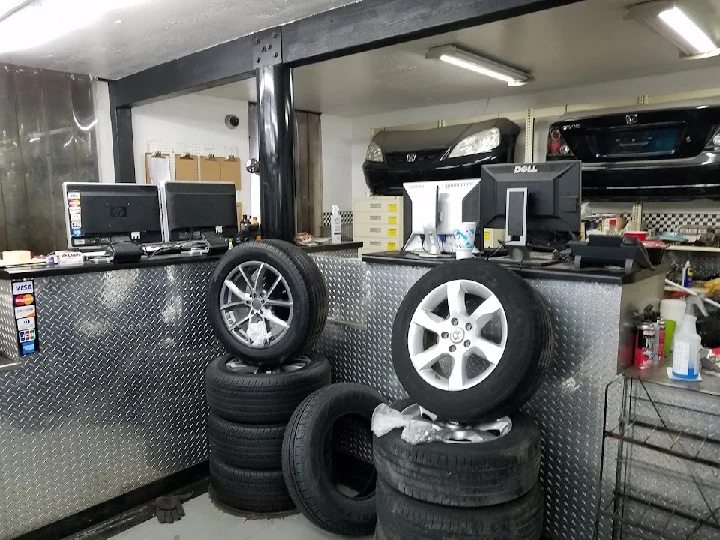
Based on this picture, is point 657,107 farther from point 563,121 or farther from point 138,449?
point 138,449

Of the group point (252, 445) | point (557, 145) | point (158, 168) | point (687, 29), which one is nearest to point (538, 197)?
point (252, 445)

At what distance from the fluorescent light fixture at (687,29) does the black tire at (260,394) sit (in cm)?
336

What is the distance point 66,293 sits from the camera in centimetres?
273

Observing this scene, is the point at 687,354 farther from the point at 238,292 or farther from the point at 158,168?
the point at 158,168

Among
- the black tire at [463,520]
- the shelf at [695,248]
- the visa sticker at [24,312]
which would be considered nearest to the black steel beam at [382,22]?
the visa sticker at [24,312]

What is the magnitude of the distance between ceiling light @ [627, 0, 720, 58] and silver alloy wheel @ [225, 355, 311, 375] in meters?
3.18

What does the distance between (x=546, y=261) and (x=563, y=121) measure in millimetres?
3246

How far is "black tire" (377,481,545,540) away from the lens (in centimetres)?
190

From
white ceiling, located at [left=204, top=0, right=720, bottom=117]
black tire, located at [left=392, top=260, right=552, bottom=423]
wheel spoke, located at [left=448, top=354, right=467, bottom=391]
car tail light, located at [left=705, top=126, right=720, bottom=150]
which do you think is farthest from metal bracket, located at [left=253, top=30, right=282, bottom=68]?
car tail light, located at [left=705, top=126, right=720, bottom=150]

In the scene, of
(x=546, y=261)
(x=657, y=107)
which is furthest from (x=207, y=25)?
(x=657, y=107)

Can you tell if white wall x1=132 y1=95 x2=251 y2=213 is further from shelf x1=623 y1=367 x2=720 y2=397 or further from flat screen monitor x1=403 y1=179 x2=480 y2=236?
shelf x1=623 y1=367 x2=720 y2=397

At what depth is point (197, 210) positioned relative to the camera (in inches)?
142

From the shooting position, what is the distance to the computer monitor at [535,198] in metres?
2.69

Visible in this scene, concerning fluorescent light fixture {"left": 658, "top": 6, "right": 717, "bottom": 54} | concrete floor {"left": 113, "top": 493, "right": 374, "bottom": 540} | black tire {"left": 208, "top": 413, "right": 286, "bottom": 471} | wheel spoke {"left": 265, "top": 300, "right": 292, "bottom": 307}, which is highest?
fluorescent light fixture {"left": 658, "top": 6, "right": 717, "bottom": 54}
